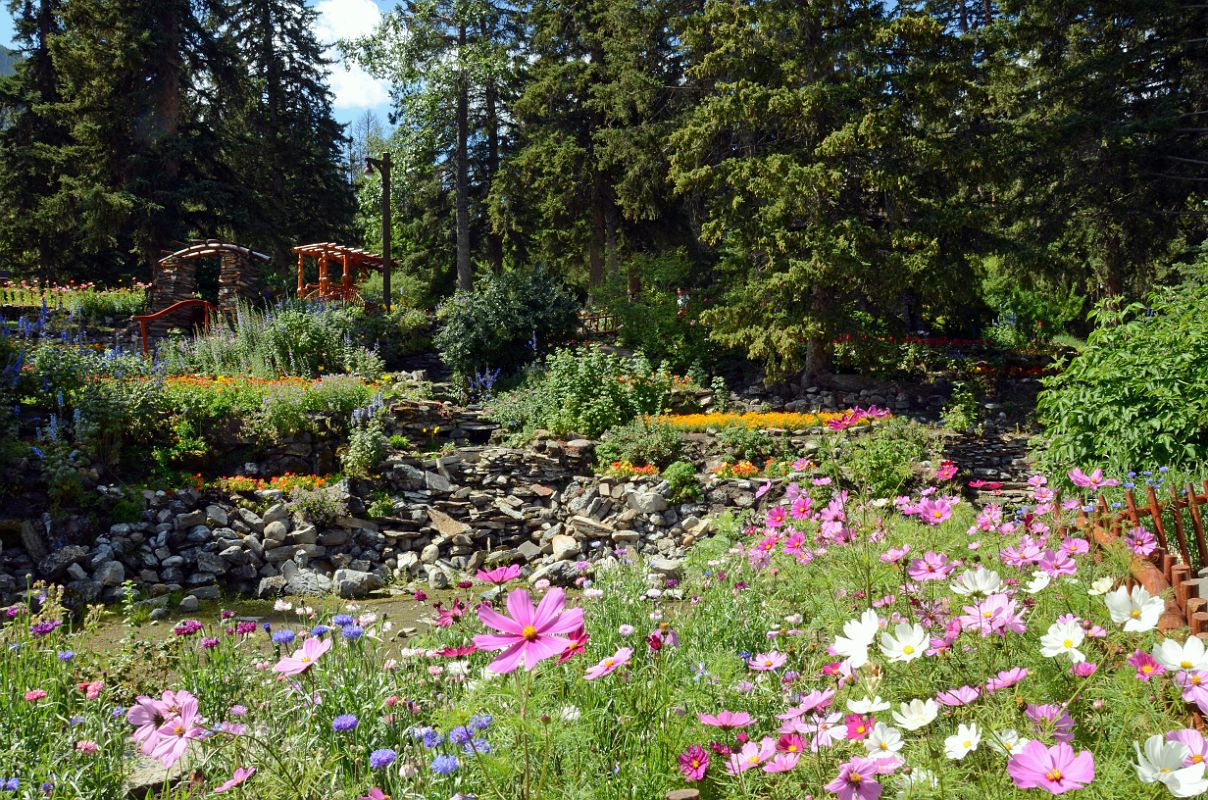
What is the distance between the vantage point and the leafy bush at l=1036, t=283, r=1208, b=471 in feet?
15.9

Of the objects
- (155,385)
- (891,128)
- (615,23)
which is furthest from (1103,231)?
(155,385)

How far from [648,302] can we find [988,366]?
18.7ft

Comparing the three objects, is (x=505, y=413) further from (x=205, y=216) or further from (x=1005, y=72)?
(x=205, y=216)

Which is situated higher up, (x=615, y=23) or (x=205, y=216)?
(x=615, y=23)

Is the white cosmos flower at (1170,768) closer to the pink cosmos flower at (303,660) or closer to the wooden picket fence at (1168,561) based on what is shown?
the wooden picket fence at (1168,561)

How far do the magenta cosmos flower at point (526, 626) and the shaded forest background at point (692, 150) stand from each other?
1017cm

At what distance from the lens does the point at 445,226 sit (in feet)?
64.3

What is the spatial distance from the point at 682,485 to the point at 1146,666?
6.24 meters

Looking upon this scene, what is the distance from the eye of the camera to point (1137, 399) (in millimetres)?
5117

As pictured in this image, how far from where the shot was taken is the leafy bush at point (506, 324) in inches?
476

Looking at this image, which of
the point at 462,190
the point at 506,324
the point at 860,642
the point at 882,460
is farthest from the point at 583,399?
the point at 462,190

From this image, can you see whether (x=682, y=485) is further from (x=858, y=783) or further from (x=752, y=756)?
(x=858, y=783)

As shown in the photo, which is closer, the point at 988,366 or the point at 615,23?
the point at 988,366

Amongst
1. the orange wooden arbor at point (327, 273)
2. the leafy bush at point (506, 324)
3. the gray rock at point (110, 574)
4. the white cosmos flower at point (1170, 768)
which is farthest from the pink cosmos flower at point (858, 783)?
the orange wooden arbor at point (327, 273)
